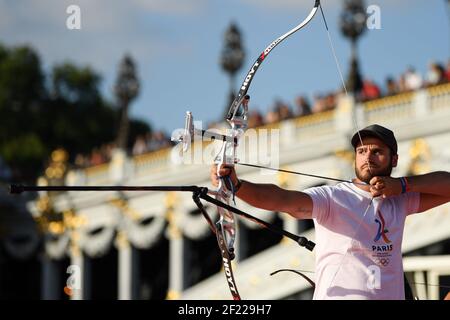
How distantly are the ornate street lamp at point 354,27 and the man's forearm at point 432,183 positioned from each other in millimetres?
23576

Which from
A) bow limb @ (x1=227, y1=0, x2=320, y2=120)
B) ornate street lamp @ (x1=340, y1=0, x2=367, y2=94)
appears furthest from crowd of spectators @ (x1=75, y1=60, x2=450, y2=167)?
bow limb @ (x1=227, y1=0, x2=320, y2=120)

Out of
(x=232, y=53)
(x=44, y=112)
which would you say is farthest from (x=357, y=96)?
(x=44, y=112)

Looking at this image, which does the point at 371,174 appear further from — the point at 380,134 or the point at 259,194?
the point at 259,194

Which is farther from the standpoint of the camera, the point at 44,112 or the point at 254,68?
the point at 44,112

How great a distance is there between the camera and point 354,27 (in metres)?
34.8

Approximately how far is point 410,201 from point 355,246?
55 centimetres

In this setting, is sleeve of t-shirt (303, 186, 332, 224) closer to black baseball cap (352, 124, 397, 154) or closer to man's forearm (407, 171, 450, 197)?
black baseball cap (352, 124, 397, 154)

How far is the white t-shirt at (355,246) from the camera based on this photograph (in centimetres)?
727

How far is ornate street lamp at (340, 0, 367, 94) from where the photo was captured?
32.0 metres

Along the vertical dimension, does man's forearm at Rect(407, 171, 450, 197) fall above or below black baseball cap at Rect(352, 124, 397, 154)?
below

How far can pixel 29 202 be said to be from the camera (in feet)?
137

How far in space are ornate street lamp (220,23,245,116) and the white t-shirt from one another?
37.1 m

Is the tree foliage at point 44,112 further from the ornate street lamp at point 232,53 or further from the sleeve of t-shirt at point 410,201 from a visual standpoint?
the sleeve of t-shirt at point 410,201
